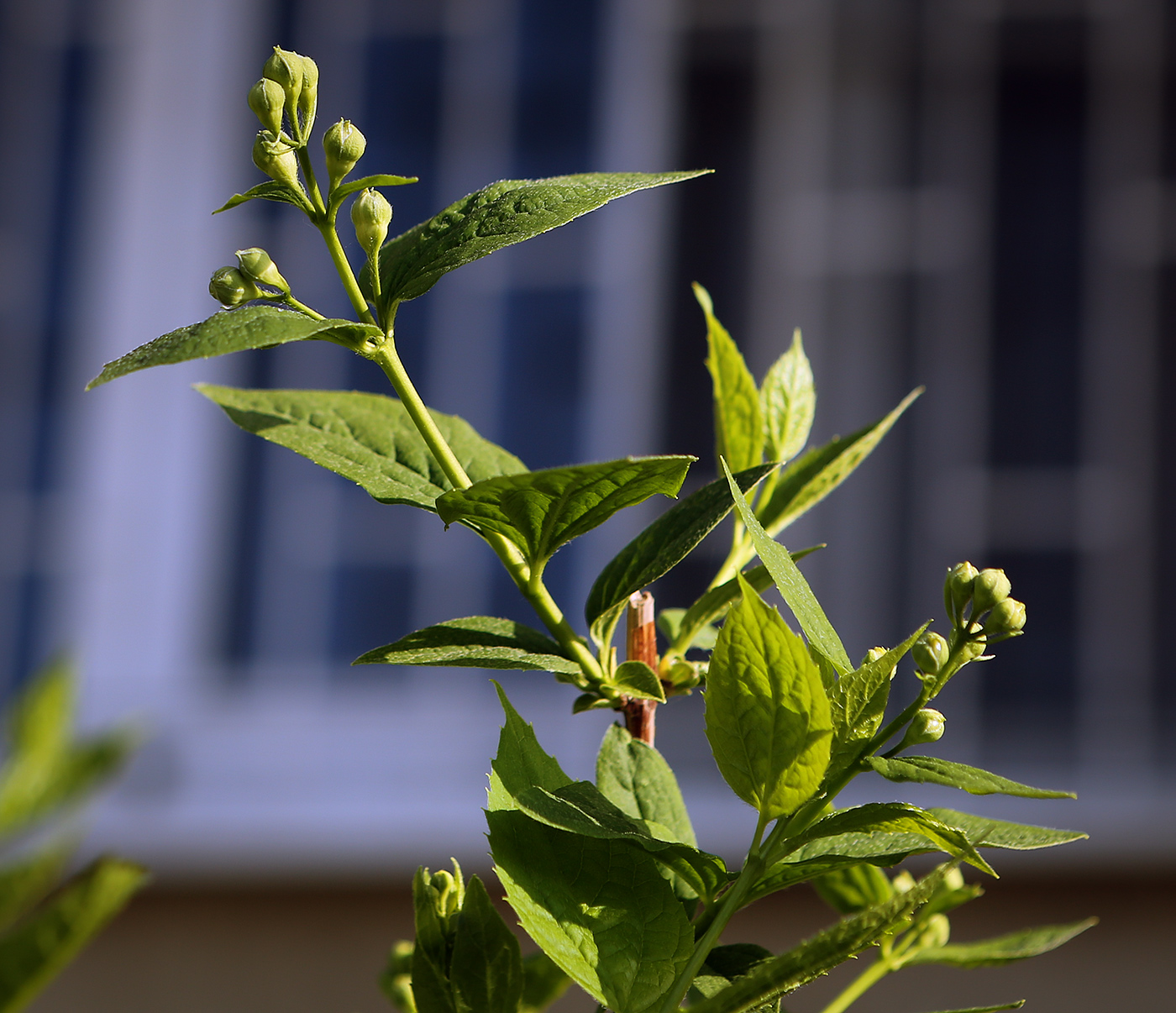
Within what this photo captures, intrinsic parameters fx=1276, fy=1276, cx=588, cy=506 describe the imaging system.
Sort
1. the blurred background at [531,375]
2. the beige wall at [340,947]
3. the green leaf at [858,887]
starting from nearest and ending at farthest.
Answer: the green leaf at [858,887] → the beige wall at [340,947] → the blurred background at [531,375]

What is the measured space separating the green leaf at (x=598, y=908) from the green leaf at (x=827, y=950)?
0.02 metres

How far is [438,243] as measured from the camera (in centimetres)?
20

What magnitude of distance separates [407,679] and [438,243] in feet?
6.27

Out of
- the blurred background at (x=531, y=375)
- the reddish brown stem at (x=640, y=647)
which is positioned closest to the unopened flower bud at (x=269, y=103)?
the reddish brown stem at (x=640, y=647)

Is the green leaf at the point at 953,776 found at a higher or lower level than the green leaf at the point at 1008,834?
higher

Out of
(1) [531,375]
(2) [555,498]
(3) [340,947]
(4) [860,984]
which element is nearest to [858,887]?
(4) [860,984]

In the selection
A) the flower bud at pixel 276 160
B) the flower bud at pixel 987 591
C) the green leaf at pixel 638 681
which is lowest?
the green leaf at pixel 638 681

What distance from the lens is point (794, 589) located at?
18 centimetres

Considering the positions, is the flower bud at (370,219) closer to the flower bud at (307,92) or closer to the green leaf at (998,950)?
the flower bud at (307,92)

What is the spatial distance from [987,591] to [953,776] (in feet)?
0.11

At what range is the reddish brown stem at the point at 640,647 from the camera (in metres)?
0.24

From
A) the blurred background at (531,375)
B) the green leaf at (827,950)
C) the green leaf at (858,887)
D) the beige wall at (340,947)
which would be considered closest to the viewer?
the green leaf at (827,950)

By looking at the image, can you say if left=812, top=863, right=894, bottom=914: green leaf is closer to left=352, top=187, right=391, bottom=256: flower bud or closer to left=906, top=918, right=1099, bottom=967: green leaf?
left=906, top=918, right=1099, bottom=967: green leaf

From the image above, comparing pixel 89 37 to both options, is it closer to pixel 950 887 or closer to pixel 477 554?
pixel 477 554
